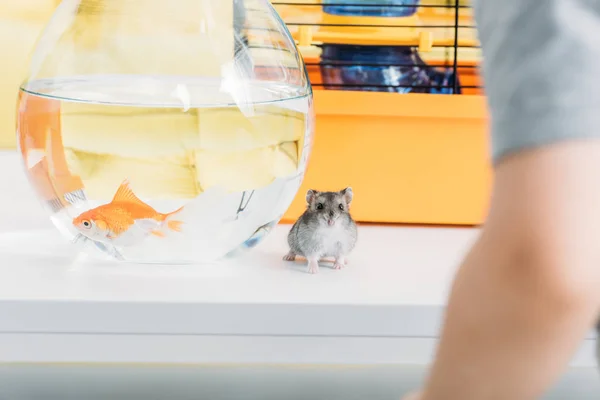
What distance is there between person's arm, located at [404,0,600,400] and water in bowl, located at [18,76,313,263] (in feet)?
1.66

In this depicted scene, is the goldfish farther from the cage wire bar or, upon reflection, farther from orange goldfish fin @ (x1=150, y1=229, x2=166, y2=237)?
the cage wire bar

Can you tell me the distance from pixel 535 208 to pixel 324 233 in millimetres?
532

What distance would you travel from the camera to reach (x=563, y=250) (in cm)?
31

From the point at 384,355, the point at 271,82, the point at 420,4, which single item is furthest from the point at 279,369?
the point at 420,4

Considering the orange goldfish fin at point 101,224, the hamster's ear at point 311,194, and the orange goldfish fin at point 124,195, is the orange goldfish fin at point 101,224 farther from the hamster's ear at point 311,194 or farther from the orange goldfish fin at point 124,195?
the hamster's ear at point 311,194

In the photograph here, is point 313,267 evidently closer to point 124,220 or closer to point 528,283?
point 124,220

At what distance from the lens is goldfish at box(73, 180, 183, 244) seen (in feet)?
2.66

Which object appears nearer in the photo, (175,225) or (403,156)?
(175,225)

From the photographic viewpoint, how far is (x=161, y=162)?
83 cm

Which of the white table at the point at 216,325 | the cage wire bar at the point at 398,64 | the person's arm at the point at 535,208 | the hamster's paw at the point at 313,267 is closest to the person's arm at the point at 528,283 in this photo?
the person's arm at the point at 535,208

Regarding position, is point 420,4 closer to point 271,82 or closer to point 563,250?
point 271,82

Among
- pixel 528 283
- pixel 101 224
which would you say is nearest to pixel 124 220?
pixel 101 224

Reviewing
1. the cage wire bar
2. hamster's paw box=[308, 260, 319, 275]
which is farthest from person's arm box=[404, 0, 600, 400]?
the cage wire bar

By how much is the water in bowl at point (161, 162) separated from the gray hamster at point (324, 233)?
3cm
